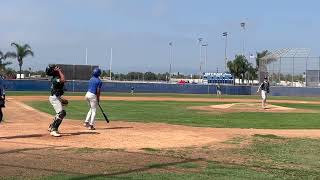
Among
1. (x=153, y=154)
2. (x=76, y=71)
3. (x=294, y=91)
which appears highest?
(x=76, y=71)

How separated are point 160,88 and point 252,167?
68.1 m

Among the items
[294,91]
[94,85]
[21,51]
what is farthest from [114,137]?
[21,51]

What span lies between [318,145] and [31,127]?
8211 millimetres

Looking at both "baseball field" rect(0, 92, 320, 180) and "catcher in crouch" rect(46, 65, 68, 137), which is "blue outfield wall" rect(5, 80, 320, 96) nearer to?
"baseball field" rect(0, 92, 320, 180)

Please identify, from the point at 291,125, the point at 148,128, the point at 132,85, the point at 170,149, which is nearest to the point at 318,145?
the point at 170,149

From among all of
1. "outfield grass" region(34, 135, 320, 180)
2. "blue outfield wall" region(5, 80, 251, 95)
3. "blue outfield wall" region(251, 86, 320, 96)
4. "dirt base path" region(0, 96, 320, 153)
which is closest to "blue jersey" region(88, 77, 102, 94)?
"dirt base path" region(0, 96, 320, 153)

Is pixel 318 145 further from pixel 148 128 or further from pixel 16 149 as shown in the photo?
pixel 16 149

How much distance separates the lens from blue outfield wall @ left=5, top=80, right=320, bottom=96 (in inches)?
2714

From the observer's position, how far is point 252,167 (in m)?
10.2

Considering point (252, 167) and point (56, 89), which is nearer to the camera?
point (252, 167)

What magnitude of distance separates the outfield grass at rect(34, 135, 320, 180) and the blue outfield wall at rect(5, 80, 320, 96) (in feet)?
186

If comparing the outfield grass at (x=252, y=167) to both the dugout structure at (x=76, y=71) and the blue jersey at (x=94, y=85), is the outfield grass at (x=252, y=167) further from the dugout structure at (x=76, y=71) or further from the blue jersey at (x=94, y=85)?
the dugout structure at (x=76, y=71)

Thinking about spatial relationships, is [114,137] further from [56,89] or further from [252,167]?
[252,167]

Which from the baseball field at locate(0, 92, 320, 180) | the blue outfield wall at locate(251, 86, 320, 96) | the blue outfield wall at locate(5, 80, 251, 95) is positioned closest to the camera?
the baseball field at locate(0, 92, 320, 180)
